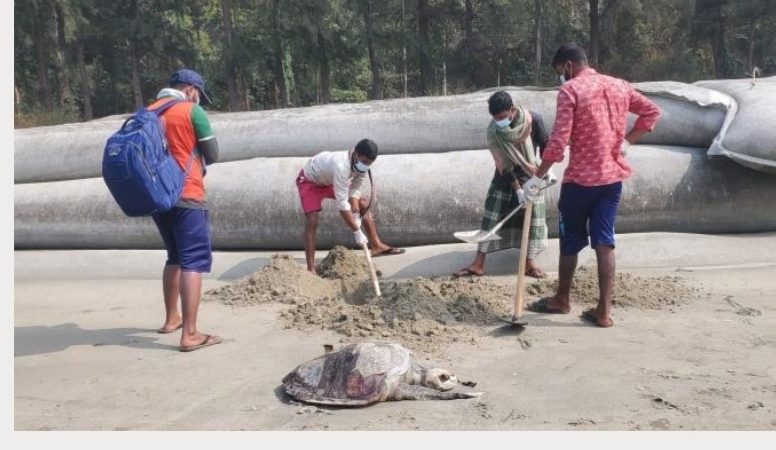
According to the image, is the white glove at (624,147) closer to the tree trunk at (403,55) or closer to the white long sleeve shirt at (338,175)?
the white long sleeve shirt at (338,175)

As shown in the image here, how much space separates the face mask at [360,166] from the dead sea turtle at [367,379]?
216cm

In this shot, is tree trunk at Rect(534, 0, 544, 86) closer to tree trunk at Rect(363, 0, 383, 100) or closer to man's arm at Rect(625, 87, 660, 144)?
tree trunk at Rect(363, 0, 383, 100)

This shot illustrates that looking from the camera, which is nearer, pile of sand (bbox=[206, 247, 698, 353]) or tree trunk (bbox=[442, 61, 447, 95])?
pile of sand (bbox=[206, 247, 698, 353])

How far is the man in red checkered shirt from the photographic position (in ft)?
12.9

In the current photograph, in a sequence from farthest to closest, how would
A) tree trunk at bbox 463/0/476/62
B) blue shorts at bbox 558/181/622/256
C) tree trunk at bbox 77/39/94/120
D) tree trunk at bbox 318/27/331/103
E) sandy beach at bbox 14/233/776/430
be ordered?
tree trunk at bbox 463/0/476/62
tree trunk at bbox 77/39/94/120
tree trunk at bbox 318/27/331/103
blue shorts at bbox 558/181/622/256
sandy beach at bbox 14/233/776/430

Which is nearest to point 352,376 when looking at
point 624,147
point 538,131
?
point 624,147

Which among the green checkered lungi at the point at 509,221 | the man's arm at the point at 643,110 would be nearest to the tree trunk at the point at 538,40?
the green checkered lungi at the point at 509,221

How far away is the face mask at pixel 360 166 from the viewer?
520 centimetres

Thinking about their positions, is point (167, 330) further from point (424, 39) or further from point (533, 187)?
point (424, 39)

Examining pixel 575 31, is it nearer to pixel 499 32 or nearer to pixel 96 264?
pixel 499 32

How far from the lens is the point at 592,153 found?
3.96 m

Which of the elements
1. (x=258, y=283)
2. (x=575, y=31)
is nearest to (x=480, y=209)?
(x=258, y=283)

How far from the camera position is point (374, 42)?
18047 mm

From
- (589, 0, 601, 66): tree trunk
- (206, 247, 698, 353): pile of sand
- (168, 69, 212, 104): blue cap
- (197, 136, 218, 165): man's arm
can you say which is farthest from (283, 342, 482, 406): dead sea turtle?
(589, 0, 601, 66): tree trunk
